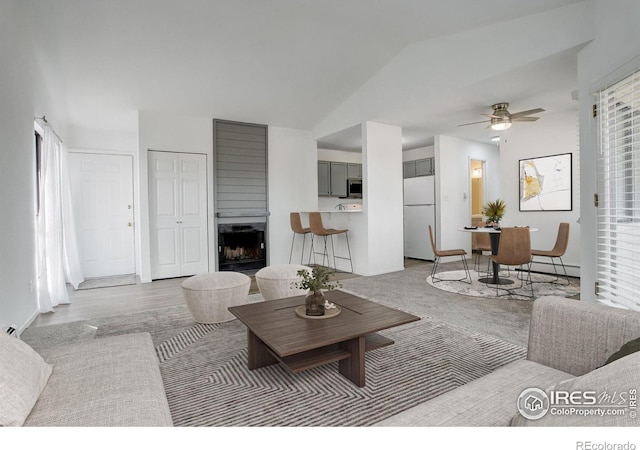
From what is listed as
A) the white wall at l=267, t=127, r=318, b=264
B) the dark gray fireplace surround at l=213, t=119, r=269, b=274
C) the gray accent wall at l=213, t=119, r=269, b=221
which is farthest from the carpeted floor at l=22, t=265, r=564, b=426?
the white wall at l=267, t=127, r=318, b=264

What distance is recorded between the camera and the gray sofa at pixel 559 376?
750 mm

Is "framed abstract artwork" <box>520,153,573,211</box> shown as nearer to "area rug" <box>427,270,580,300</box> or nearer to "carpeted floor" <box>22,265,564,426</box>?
"area rug" <box>427,270,580,300</box>

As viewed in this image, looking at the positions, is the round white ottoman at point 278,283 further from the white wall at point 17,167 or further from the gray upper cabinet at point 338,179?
the gray upper cabinet at point 338,179

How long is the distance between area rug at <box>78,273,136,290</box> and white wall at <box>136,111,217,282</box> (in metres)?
0.29

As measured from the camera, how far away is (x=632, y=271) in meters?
2.41

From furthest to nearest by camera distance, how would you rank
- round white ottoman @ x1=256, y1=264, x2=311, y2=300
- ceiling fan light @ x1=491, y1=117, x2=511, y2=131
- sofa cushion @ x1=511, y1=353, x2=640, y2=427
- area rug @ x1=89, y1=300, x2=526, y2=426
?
ceiling fan light @ x1=491, y1=117, x2=511, y2=131 → round white ottoman @ x1=256, y1=264, x2=311, y2=300 → area rug @ x1=89, y1=300, x2=526, y2=426 → sofa cushion @ x1=511, y1=353, x2=640, y2=427

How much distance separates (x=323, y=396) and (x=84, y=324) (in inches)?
107

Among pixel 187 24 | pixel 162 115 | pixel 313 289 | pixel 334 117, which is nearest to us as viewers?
pixel 313 289

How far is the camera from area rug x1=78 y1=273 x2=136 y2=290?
5.17 m

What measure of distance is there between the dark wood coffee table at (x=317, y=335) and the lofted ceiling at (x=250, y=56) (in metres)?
3.17
